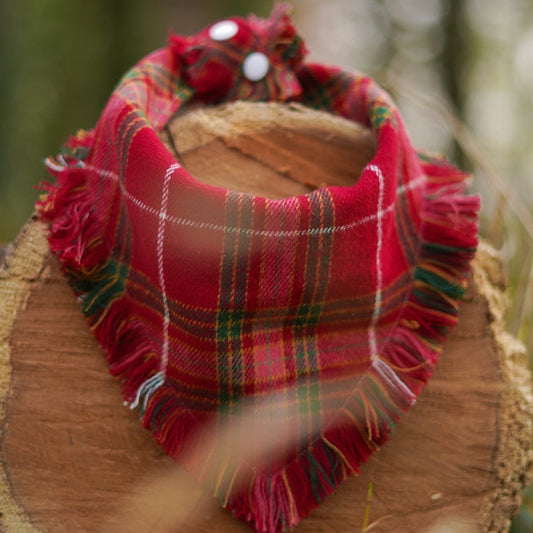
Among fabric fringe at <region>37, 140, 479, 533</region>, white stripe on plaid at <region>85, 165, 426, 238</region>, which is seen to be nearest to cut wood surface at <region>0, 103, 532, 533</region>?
fabric fringe at <region>37, 140, 479, 533</region>

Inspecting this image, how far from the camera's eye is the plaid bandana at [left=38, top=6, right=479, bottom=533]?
2.37 ft

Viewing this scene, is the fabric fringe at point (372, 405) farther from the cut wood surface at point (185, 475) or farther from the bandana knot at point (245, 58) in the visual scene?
the bandana knot at point (245, 58)

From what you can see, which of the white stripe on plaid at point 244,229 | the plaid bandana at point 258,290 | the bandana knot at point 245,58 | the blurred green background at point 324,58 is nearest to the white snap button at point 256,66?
the bandana knot at point 245,58

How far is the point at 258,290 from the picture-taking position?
73cm

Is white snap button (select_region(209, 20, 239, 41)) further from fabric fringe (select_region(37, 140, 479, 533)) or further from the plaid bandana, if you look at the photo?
fabric fringe (select_region(37, 140, 479, 533))

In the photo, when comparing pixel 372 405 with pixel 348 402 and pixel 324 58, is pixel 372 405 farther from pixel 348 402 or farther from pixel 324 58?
pixel 324 58

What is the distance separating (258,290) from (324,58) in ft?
9.38

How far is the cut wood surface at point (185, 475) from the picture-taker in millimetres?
766

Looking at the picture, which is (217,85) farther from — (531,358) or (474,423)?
(531,358)

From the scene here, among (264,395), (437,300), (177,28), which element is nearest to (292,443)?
(264,395)

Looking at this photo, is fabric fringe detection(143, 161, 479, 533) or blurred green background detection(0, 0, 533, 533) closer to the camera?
fabric fringe detection(143, 161, 479, 533)

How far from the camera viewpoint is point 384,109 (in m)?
0.90

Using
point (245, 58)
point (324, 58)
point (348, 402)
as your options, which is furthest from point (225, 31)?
point (324, 58)

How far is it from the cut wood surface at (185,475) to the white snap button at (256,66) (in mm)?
66
